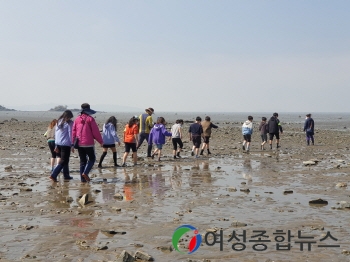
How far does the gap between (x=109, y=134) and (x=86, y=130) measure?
3163 millimetres

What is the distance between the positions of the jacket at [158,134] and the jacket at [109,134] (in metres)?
2.85

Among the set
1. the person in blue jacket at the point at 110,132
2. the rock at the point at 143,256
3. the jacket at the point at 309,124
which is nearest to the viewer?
the rock at the point at 143,256

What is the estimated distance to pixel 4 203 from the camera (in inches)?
365

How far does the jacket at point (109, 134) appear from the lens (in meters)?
14.9

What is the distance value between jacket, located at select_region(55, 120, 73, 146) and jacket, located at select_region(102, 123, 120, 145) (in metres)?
2.63

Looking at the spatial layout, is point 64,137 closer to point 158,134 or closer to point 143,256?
point 158,134

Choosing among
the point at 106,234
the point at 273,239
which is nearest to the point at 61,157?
the point at 106,234

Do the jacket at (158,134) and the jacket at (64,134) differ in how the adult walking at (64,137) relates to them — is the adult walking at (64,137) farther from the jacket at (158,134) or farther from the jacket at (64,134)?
the jacket at (158,134)

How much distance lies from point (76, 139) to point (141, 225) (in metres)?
4.99

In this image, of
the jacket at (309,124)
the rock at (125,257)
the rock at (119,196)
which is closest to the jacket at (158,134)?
the rock at (119,196)

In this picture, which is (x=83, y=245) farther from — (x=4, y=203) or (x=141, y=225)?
(x=4, y=203)

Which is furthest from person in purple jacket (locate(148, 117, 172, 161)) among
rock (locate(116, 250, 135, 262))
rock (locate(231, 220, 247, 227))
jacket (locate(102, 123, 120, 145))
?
rock (locate(116, 250, 135, 262))

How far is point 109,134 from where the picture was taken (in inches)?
595

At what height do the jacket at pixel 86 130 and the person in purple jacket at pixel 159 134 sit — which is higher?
the jacket at pixel 86 130
